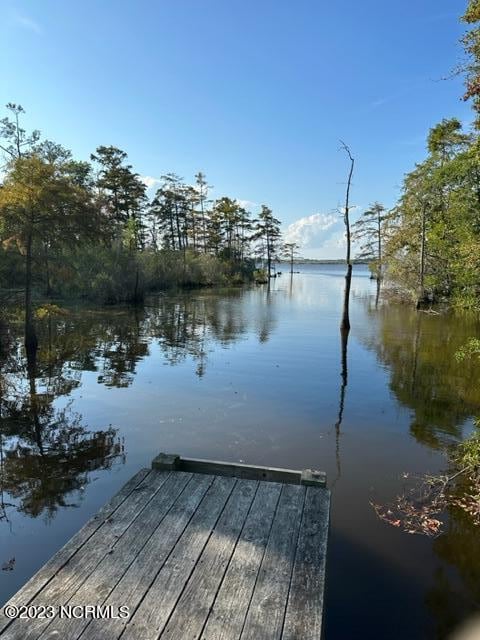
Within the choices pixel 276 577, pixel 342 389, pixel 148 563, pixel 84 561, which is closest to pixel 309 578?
pixel 276 577

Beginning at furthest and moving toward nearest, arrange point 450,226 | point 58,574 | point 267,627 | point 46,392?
point 450,226, point 46,392, point 58,574, point 267,627

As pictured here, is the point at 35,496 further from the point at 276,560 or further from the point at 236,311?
the point at 236,311

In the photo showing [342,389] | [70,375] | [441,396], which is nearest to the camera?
[441,396]

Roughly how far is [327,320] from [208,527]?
21147 mm

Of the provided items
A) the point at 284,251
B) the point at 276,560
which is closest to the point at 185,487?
the point at 276,560

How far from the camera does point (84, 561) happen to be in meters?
3.07

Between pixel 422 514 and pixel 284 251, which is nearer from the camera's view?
pixel 422 514

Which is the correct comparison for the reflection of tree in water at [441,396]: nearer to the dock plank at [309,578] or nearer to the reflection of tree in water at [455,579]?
the reflection of tree in water at [455,579]

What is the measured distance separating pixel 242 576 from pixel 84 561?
3.79ft

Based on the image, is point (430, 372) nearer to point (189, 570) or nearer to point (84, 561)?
point (189, 570)

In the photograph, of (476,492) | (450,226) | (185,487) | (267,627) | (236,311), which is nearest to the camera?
(267,627)

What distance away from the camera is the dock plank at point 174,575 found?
2482 millimetres

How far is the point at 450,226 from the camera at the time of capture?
2589 cm

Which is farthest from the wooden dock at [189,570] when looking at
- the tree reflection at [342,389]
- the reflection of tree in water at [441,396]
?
the tree reflection at [342,389]
